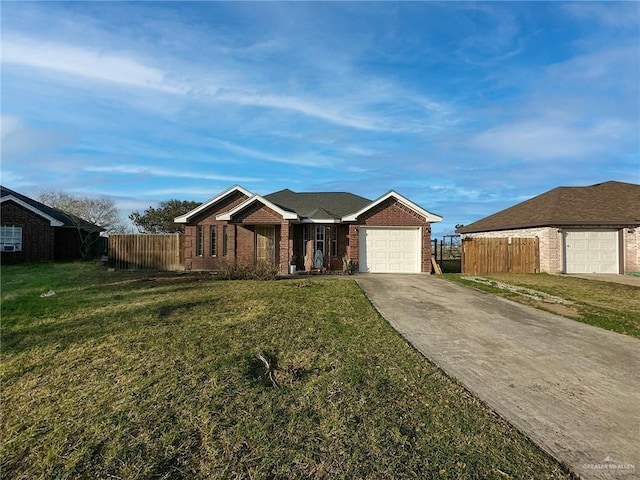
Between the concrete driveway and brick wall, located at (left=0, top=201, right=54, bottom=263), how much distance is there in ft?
78.1

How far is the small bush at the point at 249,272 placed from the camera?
13.3 m

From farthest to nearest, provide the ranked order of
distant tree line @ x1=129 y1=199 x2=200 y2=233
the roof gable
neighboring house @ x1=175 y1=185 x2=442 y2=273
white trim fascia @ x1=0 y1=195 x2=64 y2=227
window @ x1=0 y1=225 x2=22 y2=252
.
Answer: distant tree line @ x1=129 y1=199 x2=200 y2=233 < window @ x1=0 y1=225 x2=22 y2=252 < white trim fascia @ x1=0 y1=195 x2=64 y2=227 < the roof gable < neighboring house @ x1=175 y1=185 x2=442 y2=273

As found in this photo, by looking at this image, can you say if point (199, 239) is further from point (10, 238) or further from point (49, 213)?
point (10, 238)

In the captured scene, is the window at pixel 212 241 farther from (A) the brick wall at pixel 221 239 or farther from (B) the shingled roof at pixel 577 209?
(B) the shingled roof at pixel 577 209

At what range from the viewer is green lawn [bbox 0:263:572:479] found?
306cm

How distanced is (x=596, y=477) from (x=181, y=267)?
19.2 m

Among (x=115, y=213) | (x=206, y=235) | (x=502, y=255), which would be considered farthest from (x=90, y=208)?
(x=502, y=255)

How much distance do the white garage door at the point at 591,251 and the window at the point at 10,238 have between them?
32664 millimetres

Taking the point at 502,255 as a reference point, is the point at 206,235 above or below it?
above

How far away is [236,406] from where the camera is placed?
397cm

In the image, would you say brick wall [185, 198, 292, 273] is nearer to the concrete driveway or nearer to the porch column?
the porch column

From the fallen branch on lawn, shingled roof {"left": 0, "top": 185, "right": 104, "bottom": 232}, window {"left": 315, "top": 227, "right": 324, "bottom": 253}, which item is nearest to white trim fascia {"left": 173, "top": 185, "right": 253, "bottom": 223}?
window {"left": 315, "top": 227, "right": 324, "bottom": 253}

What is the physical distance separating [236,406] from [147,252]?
17646mm

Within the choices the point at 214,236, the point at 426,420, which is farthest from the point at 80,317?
the point at 214,236
